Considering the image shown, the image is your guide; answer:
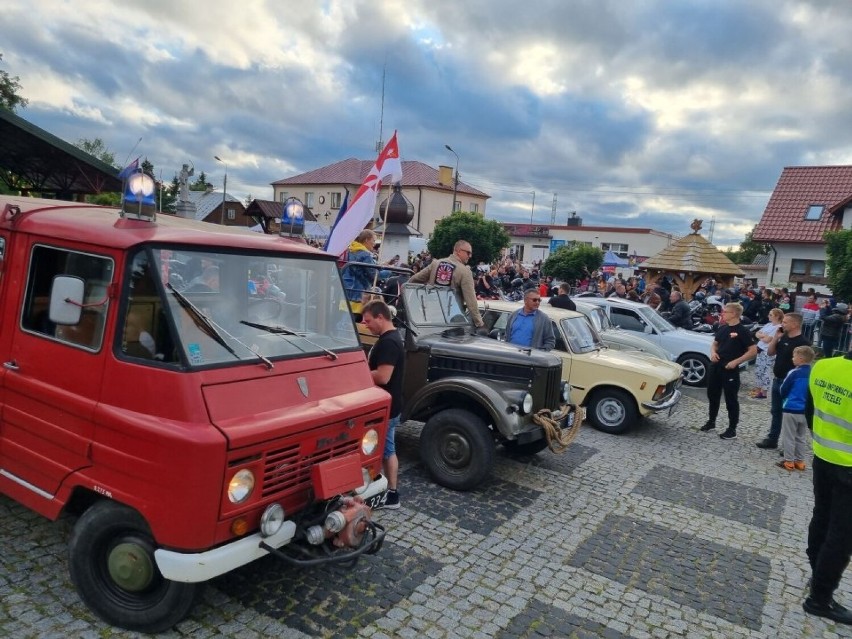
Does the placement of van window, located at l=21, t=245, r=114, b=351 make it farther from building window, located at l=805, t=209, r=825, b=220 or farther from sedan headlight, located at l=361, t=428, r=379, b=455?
building window, located at l=805, t=209, r=825, b=220

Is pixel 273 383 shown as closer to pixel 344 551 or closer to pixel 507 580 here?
pixel 344 551

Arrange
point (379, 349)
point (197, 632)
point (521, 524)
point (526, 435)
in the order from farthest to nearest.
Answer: point (526, 435)
point (521, 524)
point (379, 349)
point (197, 632)

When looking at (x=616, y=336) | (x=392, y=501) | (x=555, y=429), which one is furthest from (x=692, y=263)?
(x=392, y=501)

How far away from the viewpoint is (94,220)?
148 inches

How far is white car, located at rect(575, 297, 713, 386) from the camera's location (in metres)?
12.4

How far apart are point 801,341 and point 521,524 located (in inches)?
206

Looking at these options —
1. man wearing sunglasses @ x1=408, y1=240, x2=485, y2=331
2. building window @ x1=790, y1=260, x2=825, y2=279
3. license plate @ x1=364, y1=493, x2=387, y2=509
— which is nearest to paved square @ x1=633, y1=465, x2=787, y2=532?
man wearing sunglasses @ x1=408, y1=240, x2=485, y2=331

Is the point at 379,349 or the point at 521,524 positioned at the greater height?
the point at 379,349

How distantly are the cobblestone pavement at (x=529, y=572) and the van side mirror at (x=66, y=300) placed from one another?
5.92ft

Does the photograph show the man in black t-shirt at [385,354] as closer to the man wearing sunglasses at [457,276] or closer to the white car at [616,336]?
the man wearing sunglasses at [457,276]

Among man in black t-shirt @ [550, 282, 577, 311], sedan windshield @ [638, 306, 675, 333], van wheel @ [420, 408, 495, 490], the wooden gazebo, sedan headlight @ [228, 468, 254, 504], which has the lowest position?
van wheel @ [420, 408, 495, 490]

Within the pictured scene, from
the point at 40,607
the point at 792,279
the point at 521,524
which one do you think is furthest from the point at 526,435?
the point at 792,279

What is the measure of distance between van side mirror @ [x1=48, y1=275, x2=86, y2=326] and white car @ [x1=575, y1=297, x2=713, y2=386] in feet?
35.7

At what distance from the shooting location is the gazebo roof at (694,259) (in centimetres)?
1727
